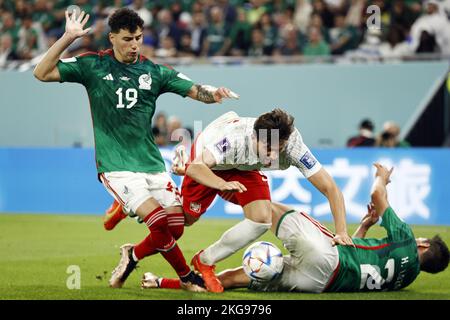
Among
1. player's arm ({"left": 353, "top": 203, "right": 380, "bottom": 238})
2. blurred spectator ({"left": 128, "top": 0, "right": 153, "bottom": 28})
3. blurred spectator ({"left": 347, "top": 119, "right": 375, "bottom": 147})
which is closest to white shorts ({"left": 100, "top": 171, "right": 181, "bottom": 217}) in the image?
player's arm ({"left": 353, "top": 203, "right": 380, "bottom": 238})

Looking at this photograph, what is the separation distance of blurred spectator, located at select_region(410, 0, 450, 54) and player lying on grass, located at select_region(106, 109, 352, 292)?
9.54 m

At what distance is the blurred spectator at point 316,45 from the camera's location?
1872 centimetres

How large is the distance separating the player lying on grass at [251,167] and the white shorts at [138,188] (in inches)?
15.6

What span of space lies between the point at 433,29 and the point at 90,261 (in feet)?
29.9

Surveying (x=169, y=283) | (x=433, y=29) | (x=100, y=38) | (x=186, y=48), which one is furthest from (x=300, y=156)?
(x=100, y=38)

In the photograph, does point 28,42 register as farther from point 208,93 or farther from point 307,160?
point 307,160

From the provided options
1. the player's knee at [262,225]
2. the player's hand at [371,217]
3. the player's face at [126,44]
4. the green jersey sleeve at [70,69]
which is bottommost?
the player's hand at [371,217]

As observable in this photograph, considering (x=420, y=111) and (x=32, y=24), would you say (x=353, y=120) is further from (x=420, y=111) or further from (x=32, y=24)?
(x=32, y=24)

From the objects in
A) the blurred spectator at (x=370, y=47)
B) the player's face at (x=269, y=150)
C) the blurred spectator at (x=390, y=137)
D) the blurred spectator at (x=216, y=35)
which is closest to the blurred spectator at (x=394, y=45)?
the blurred spectator at (x=370, y=47)

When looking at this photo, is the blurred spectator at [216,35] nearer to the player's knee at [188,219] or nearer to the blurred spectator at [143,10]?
the blurred spectator at [143,10]

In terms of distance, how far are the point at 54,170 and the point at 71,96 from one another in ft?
8.69

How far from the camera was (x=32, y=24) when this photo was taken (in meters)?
21.9

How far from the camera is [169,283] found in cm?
928

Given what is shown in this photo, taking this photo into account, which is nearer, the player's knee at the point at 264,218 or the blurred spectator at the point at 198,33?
the player's knee at the point at 264,218
